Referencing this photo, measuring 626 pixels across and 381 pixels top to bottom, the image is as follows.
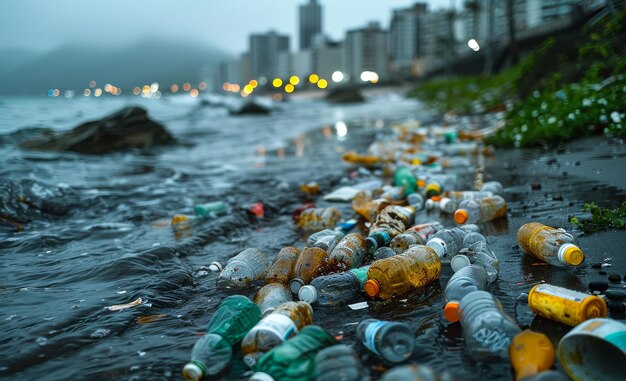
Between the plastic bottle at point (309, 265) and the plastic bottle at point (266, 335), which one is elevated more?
the plastic bottle at point (309, 265)

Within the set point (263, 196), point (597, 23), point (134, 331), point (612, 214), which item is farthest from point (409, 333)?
point (597, 23)

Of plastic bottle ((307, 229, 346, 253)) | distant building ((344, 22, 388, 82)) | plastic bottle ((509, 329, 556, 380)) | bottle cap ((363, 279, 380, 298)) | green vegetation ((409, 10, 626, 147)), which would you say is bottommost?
plastic bottle ((509, 329, 556, 380))

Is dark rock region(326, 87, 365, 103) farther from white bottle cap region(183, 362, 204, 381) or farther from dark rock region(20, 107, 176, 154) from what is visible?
white bottle cap region(183, 362, 204, 381)

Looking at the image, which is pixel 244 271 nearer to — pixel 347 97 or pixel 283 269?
pixel 283 269

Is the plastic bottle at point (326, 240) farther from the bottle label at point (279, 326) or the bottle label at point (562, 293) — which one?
the bottle label at point (562, 293)

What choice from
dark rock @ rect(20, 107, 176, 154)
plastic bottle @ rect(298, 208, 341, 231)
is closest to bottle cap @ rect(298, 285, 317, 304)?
plastic bottle @ rect(298, 208, 341, 231)

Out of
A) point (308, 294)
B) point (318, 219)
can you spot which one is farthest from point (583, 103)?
point (308, 294)

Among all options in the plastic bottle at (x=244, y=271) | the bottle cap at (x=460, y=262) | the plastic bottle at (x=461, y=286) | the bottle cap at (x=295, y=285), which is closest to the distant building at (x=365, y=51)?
the plastic bottle at (x=244, y=271)

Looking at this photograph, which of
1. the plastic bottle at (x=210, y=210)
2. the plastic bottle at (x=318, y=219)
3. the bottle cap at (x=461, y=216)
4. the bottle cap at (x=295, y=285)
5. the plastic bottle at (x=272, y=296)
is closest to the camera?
the plastic bottle at (x=272, y=296)
